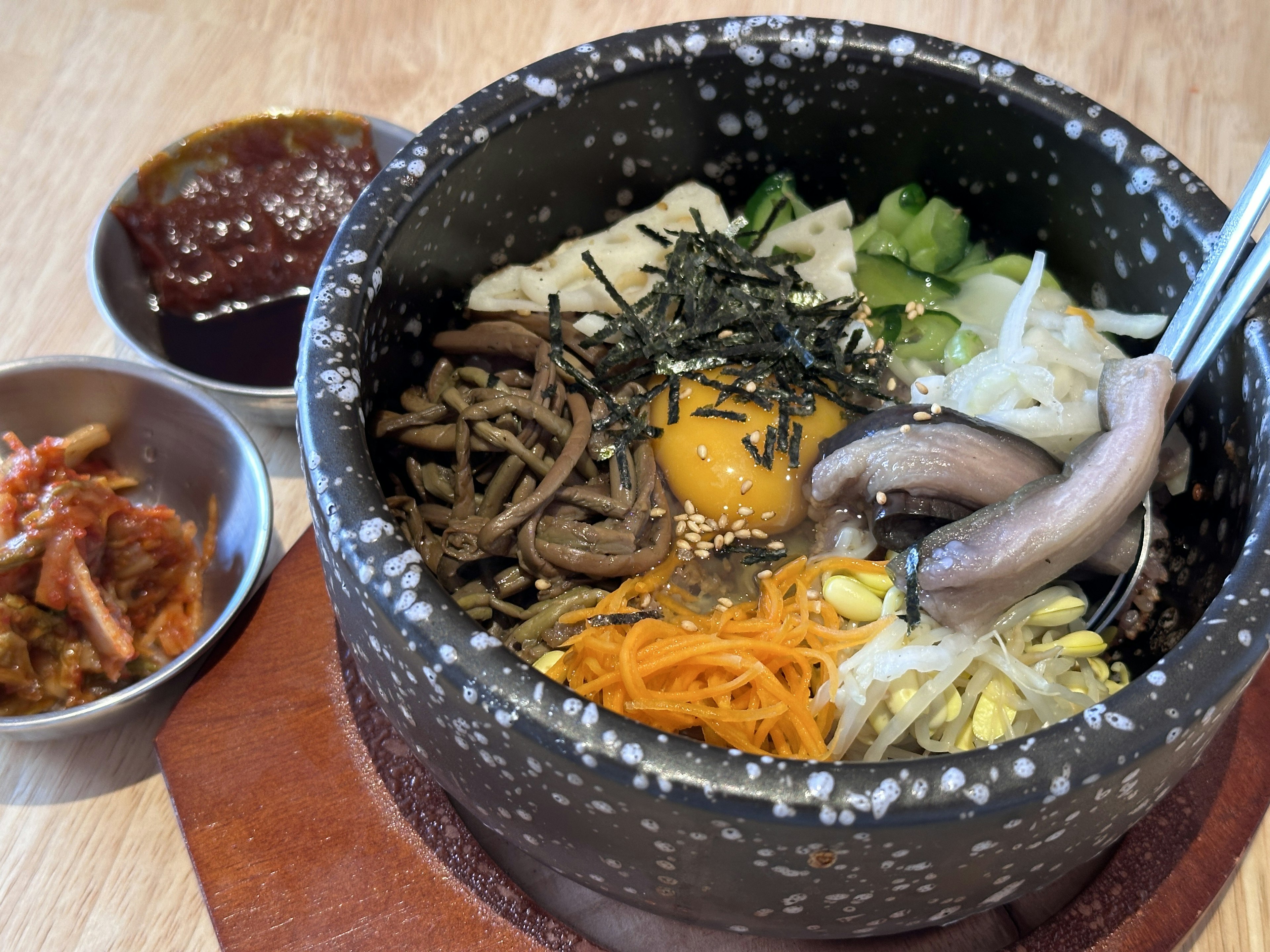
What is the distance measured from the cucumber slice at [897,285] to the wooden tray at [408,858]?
2.63ft

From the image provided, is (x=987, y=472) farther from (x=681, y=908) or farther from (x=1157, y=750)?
(x=681, y=908)

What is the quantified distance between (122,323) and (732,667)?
138 cm

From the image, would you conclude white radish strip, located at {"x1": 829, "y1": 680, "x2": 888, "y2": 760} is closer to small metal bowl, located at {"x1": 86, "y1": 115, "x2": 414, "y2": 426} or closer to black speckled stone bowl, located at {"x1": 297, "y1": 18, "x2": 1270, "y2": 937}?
black speckled stone bowl, located at {"x1": 297, "y1": 18, "x2": 1270, "y2": 937}

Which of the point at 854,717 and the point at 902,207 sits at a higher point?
the point at 902,207

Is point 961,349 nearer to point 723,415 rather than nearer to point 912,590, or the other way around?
point 723,415

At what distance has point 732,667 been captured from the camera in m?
1.36

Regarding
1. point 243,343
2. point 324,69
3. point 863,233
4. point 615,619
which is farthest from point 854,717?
point 324,69

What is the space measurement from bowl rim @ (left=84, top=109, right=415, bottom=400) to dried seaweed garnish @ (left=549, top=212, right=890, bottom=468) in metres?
0.53

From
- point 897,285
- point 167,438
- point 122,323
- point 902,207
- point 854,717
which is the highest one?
point 902,207

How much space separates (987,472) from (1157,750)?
53cm

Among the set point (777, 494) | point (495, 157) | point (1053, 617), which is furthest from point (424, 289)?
point (1053, 617)

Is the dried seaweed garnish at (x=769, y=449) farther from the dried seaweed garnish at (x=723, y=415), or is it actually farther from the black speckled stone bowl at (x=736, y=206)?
the black speckled stone bowl at (x=736, y=206)

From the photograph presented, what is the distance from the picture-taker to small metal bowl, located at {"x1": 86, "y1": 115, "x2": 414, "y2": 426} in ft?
6.17

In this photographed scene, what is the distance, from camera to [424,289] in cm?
160
